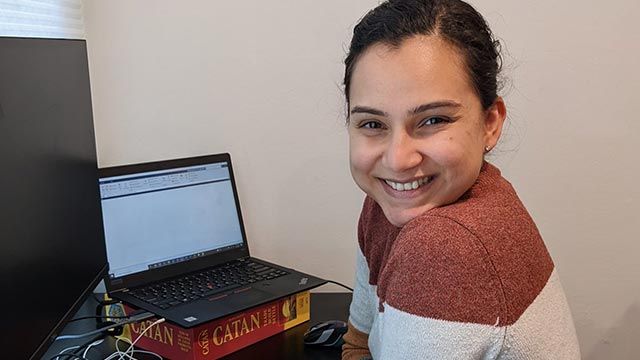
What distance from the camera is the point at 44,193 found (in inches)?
33.1

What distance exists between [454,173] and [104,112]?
2.86 feet

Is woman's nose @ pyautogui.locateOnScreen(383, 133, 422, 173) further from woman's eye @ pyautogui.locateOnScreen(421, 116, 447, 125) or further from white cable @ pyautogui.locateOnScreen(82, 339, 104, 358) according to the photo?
white cable @ pyautogui.locateOnScreen(82, 339, 104, 358)

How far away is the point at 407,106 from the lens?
806mm

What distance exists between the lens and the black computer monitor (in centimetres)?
73

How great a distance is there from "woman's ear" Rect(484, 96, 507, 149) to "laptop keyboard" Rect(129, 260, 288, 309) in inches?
21.5

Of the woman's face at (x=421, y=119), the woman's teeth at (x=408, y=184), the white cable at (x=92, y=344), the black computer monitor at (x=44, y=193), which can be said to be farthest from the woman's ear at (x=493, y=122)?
the white cable at (x=92, y=344)

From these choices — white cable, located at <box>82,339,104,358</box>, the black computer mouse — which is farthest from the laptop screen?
the black computer mouse

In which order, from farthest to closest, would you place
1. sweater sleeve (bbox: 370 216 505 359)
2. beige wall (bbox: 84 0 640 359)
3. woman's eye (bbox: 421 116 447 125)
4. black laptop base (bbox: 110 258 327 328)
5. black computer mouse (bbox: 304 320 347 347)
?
beige wall (bbox: 84 0 640 359) → black computer mouse (bbox: 304 320 347 347) → black laptop base (bbox: 110 258 327 328) → woman's eye (bbox: 421 116 447 125) → sweater sleeve (bbox: 370 216 505 359)

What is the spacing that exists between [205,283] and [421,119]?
0.59 m

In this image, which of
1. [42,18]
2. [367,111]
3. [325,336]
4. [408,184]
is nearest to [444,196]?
[408,184]

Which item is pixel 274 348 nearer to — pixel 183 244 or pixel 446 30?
pixel 183 244

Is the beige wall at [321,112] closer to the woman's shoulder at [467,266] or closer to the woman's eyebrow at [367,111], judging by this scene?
the woman's eyebrow at [367,111]

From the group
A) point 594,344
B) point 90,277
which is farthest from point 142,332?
point 594,344

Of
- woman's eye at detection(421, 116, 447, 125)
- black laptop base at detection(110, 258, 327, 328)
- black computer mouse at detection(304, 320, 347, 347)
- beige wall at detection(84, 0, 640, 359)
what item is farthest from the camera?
beige wall at detection(84, 0, 640, 359)
